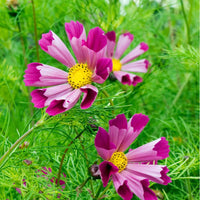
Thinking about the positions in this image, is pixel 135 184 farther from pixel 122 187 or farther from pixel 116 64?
pixel 116 64

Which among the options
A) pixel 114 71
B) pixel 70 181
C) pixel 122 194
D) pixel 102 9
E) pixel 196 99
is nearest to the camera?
pixel 122 194

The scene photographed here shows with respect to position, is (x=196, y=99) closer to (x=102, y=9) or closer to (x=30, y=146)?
(x=102, y=9)

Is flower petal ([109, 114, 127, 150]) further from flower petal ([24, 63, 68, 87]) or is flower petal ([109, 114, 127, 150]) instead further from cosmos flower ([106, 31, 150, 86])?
cosmos flower ([106, 31, 150, 86])

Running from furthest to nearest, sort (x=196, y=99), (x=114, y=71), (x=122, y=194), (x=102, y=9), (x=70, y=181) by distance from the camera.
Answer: (x=196, y=99) → (x=102, y=9) → (x=114, y=71) → (x=70, y=181) → (x=122, y=194)

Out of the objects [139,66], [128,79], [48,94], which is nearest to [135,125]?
[48,94]

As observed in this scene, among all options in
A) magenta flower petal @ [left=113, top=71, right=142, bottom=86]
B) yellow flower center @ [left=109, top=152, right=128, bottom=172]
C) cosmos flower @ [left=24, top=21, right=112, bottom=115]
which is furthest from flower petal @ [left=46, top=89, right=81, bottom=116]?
magenta flower petal @ [left=113, top=71, right=142, bottom=86]

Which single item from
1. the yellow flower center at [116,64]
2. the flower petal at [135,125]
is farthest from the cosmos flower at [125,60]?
the flower petal at [135,125]

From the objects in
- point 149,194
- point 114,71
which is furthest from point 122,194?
point 114,71

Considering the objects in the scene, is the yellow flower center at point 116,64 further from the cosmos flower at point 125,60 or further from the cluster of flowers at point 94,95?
the cluster of flowers at point 94,95
